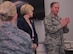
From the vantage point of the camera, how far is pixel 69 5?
5.45 metres

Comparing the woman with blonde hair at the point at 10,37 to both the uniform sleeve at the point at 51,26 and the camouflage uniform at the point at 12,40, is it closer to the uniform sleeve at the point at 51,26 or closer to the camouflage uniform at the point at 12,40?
the camouflage uniform at the point at 12,40

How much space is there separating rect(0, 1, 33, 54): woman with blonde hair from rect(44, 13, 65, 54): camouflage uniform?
1.96 meters

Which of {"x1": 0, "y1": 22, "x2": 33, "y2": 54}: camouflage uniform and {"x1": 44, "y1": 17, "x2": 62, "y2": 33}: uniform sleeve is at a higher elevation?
{"x1": 0, "y1": 22, "x2": 33, "y2": 54}: camouflage uniform

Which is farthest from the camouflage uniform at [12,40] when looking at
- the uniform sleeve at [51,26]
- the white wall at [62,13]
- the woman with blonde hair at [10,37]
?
the white wall at [62,13]

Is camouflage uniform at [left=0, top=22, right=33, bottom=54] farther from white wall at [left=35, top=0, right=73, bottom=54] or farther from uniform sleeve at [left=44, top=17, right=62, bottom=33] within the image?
white wall at [left=35, top=0, right=73, bottom=54]

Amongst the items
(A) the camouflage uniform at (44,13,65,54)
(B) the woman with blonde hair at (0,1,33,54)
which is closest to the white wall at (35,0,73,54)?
(A) the camouflage uniform at (44,13,65,54)

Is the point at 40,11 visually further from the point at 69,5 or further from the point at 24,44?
the point at 24,44

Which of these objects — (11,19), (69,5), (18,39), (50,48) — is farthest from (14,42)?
(69,5)

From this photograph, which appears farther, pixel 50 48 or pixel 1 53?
pixel 50 48

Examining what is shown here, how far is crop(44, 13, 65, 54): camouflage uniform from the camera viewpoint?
4.52 m

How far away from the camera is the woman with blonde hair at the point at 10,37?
2.47m

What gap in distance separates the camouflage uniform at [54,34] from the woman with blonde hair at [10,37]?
196 centimetres

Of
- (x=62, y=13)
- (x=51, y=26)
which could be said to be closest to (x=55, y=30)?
(x=51, y=26)

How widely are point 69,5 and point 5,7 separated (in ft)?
9.89
